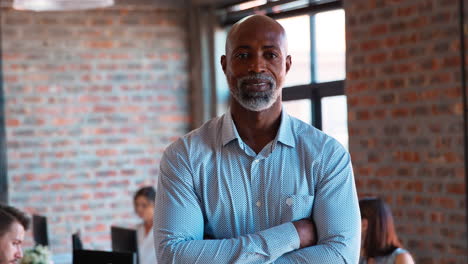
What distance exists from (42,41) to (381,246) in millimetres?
4142

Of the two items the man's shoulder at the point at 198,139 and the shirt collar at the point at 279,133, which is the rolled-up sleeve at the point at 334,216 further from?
the man's shoulder at the point at 198,139

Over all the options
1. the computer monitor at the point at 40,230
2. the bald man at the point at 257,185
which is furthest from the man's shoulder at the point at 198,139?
the computer monitor at the point at 40,230

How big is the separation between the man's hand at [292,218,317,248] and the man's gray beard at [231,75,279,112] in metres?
0.31

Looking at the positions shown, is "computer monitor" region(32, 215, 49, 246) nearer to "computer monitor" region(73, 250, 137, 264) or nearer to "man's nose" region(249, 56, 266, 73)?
"computer monitor" region(73, 250, 137, 264)

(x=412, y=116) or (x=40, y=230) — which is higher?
(x=412, y=116)

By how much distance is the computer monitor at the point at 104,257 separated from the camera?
345 cm

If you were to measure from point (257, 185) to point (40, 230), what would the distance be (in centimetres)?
409

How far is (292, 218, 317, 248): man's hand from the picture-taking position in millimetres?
2076

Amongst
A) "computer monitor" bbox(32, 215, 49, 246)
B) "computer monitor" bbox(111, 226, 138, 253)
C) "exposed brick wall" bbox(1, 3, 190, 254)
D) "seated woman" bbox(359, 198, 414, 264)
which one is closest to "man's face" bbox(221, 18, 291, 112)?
"seated woman" bbox(359, 198, 414, 264)

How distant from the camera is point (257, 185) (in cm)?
211

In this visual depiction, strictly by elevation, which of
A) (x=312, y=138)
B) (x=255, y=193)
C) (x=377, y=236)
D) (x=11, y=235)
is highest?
(x=312, y=138)

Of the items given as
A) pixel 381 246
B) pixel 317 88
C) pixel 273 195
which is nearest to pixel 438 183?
pixel 381 246

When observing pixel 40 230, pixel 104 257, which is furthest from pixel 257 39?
pixel 40 230

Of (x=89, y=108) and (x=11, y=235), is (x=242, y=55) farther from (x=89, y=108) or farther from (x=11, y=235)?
(x=89, y=108)
